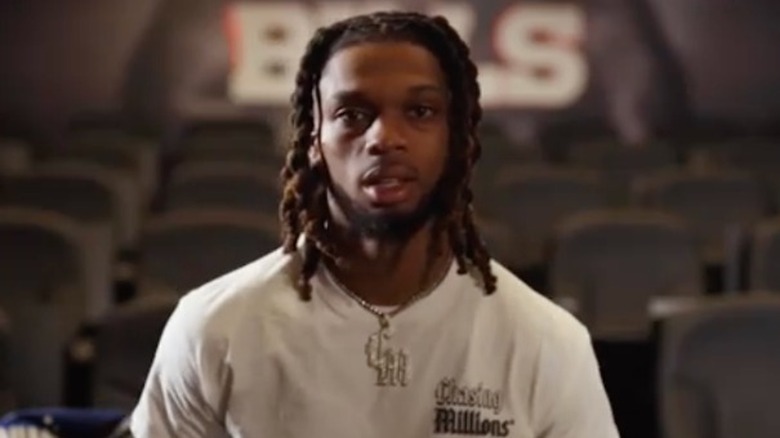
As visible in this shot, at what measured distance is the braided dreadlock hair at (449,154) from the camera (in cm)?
166

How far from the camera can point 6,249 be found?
426 centimetres

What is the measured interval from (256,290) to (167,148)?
8.29m

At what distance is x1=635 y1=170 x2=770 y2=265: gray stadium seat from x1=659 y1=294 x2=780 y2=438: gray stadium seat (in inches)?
110

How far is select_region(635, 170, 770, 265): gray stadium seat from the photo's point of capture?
6.01m

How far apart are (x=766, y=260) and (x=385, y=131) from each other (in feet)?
10.1

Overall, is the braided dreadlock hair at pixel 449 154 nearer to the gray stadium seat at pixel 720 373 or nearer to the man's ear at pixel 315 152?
the man's ear at pixel 315 152

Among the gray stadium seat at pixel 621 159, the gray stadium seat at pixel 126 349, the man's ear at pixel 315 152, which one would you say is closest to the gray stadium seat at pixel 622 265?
the gray stadium seat at pixel 126 349

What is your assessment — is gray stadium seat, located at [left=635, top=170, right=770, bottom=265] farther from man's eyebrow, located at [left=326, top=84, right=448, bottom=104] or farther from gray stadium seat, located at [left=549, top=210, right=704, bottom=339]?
man's eyebrow, located at [left=326, top=84, right=448, bottom=104]

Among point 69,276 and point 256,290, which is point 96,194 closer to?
point 69,276

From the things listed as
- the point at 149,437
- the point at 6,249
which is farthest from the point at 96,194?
the point at 149,437

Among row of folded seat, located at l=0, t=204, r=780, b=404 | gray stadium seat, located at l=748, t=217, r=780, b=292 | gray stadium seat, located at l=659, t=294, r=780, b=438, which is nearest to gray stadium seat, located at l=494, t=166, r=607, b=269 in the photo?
row of folded seat, located at l=0, t=204, r=780, b=404

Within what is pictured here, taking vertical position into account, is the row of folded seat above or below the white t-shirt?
below

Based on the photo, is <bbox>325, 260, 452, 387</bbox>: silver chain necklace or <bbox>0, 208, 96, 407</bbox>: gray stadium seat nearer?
<bbox>325, 260, 452, 387</bbox>: silver chain necklace

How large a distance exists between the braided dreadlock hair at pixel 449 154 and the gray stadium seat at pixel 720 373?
1.44 meters
